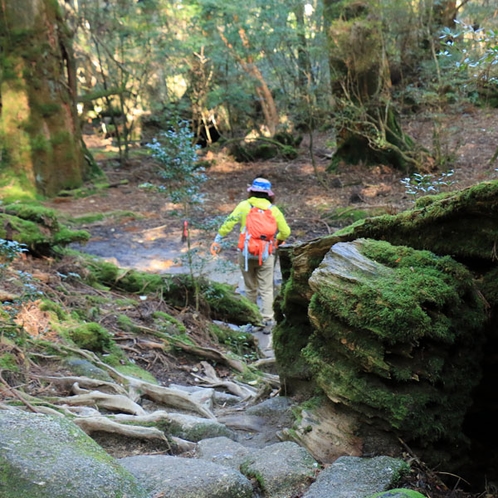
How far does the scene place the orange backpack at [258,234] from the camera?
309 inches

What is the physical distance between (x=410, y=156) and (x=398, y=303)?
1430cm

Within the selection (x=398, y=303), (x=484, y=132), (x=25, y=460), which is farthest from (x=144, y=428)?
(x=484, y=132)

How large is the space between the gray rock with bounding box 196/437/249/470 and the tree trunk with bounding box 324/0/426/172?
43.2 ft

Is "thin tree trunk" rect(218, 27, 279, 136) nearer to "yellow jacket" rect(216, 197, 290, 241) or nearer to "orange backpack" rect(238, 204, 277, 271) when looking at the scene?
"yellow jacket" rect(216, 197, 290, 241)

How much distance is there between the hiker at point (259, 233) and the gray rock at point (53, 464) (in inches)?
215

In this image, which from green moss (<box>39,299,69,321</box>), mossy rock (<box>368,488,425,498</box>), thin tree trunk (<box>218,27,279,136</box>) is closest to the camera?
mossy rock (<box>368,488,425,498</box>)

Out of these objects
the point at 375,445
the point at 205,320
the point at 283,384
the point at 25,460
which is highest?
the point at 25,460

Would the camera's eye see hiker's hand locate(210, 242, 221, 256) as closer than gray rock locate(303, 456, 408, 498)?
No

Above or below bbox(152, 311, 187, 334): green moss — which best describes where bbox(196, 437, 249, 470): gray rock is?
above

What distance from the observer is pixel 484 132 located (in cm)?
1836

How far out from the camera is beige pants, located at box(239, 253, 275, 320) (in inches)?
333

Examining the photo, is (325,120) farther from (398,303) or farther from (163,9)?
(398,303)

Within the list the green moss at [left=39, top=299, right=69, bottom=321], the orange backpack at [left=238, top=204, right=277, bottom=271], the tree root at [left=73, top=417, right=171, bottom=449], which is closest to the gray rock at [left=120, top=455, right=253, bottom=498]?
the tree root at [left=73, top=417, right=171, bottom=449]

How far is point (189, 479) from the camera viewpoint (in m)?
2.69
